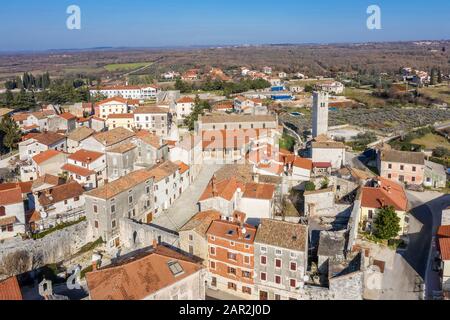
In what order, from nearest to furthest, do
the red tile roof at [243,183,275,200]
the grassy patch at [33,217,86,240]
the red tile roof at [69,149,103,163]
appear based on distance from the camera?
the grassy patch at [33,217,86,240]
the red tile roof at [243,183,275,200]
the red tile roof at [69,149,103,163]

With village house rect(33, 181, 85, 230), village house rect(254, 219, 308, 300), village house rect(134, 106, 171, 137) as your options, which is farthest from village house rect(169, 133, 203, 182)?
village house rect(254, 219, 308, 300)

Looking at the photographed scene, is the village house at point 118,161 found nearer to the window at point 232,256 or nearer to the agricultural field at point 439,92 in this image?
the window at point 232,256

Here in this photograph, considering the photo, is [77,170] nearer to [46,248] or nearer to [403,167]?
[46,248]

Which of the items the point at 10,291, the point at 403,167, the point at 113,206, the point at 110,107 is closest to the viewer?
the point at 10,291

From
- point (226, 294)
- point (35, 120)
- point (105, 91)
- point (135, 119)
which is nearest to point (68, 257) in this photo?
point (226, 294)

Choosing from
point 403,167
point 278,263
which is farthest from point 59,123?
point 403,167

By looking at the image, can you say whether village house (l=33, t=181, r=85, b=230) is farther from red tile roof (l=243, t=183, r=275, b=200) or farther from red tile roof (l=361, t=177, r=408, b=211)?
red tile roof (l=361, t=177, r=408, b=211)

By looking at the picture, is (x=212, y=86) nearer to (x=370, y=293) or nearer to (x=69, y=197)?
(x=69, y=197)
